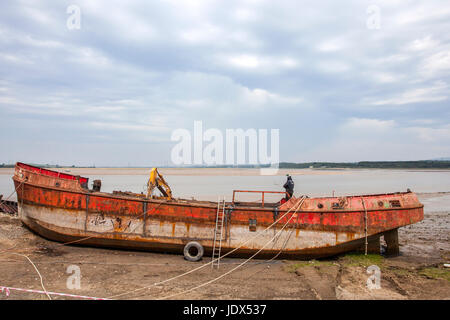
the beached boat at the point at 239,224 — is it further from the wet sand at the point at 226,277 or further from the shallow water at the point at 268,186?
the shallow water at the point at 268,186

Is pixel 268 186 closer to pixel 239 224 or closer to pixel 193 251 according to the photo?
pixel 239 224

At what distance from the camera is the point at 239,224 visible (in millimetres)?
10203

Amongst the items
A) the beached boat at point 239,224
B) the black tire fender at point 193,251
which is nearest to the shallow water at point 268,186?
the beached boat at point 239,224

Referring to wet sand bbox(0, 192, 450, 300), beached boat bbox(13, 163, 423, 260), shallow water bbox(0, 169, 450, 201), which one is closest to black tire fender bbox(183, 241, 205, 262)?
beached boat bbox(13, 163, 423, 260)

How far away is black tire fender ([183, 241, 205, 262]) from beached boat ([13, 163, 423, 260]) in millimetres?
33

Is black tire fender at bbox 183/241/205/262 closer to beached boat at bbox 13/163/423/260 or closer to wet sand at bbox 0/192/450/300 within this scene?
beached boat at bbox 13/163/423/260

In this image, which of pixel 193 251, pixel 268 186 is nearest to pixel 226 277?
pixel 193 251

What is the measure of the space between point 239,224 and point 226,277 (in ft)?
7.17

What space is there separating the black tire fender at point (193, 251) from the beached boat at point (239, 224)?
0.11 ft

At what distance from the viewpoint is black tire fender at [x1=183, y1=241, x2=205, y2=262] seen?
9.80m
